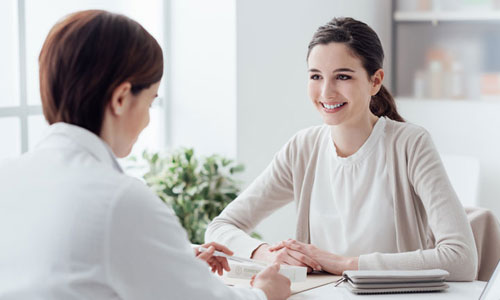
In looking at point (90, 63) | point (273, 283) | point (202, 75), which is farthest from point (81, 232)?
point (202, 75)

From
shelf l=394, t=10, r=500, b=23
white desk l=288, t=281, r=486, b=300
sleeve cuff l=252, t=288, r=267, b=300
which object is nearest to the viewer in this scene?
sleeve cuff l=252, t=288, r=267, b=300

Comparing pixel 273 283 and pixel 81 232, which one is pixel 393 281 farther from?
pixel 81 232

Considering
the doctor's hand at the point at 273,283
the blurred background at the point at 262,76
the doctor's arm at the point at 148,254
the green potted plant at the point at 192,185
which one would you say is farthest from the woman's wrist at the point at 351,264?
the blurred background at the point at 262,76

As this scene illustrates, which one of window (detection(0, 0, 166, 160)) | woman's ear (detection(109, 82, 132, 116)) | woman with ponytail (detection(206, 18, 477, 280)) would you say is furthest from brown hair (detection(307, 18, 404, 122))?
window (detection(0, 0, 166, 160))

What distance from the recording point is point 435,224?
73.5 inches

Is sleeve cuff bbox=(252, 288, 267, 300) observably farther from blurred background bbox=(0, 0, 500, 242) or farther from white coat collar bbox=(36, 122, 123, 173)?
blurred background bbox=(0, 0, 500, 242)

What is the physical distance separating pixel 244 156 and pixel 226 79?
0.37m

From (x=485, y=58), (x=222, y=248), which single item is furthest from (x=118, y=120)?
(x=485, y=58)

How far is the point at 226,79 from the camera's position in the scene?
3.27m

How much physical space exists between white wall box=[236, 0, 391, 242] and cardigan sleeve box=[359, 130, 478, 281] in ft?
4.69

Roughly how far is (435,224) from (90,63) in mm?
1094

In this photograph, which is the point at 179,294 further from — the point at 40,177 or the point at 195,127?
the point at 195,127

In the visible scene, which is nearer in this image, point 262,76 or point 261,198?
point 261,198

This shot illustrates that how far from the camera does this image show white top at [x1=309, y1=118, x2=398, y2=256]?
6.58 ft
